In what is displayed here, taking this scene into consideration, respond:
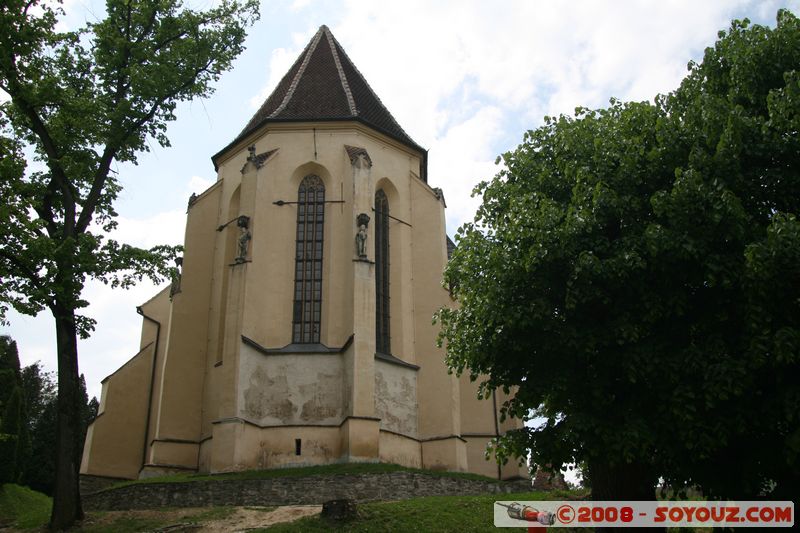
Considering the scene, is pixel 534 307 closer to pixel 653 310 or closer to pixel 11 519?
pixel 653 310

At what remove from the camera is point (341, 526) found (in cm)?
1524

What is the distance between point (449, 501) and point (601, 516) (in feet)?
20.3

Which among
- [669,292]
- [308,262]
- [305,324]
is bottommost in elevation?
[669,292]

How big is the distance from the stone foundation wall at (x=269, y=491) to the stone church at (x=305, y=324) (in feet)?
7.84

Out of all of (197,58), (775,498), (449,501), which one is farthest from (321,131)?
(775,498)

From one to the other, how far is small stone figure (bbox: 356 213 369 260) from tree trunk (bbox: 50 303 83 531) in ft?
31.2

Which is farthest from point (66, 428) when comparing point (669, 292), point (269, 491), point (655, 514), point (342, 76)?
point (342, 76)

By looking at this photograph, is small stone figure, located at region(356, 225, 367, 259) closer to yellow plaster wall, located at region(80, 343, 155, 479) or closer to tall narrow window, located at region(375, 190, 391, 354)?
tall narrow window, located at region(375, 190, 391, 354)

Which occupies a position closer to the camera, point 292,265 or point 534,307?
point 534,307

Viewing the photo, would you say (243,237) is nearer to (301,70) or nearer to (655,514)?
(301,70)

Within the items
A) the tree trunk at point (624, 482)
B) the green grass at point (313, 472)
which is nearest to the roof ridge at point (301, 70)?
the green grass at point (313, 472)

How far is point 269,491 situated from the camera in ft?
61.5

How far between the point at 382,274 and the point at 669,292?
1545cm

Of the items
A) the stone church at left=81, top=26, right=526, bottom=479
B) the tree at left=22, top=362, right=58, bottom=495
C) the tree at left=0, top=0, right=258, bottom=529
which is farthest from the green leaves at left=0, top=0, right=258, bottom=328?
the tree at left=22, top=362, right=58, bottom=495
